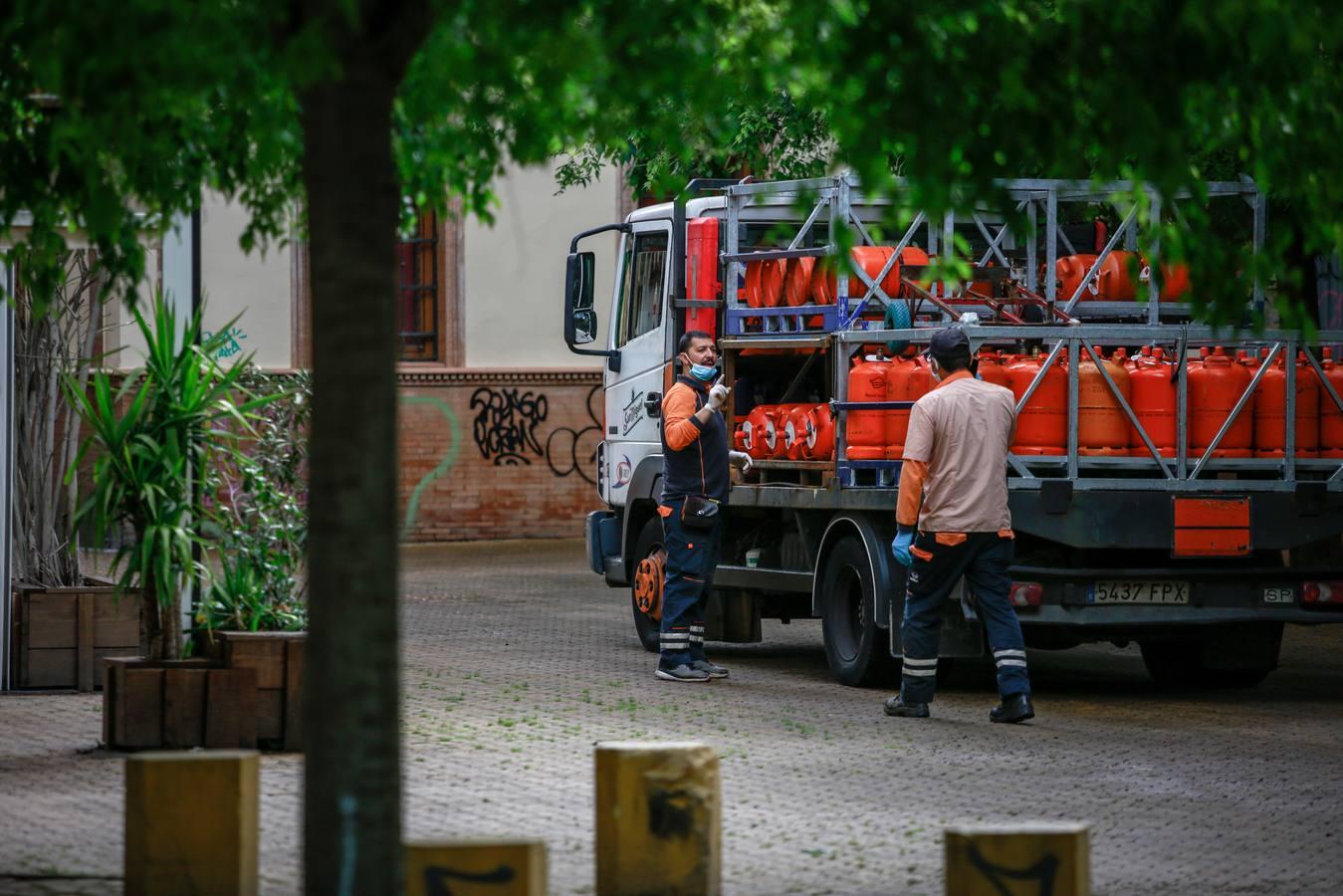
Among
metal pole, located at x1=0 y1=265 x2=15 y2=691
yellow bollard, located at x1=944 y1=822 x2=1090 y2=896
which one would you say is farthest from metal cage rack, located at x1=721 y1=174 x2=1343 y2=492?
yellow bollard, located at x1=944 y1=822 x2=1090 y2=896

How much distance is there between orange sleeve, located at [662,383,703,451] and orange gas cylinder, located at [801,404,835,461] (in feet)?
2.07

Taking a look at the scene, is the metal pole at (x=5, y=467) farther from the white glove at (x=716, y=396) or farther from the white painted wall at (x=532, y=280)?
the white painted wall at (x=532, y=280)

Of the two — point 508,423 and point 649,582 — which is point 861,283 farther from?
point 508,423

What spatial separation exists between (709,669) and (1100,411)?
2.77 meters

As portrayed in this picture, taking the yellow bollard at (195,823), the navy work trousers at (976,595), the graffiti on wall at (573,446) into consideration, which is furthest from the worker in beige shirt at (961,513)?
the graffiti on wall at (573,446)

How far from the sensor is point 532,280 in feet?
96.8

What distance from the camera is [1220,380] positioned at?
12109 mm

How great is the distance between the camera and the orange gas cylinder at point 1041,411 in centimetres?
1187

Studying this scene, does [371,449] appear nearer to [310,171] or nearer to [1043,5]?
[310,171]

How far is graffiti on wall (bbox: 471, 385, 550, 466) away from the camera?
29344 mm

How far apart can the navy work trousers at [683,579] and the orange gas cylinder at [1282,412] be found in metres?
3.04

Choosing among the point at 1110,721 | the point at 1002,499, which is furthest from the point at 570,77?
the point at 1110,721

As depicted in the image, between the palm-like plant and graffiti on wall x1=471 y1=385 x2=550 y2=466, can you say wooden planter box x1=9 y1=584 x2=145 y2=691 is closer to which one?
the palm-like plant

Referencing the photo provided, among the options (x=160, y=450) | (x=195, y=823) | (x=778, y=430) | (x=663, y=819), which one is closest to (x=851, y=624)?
(x=778, y=430)
